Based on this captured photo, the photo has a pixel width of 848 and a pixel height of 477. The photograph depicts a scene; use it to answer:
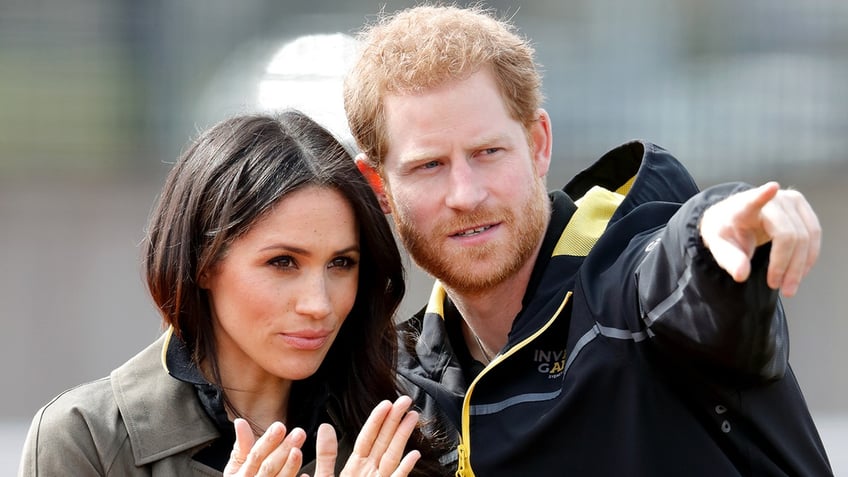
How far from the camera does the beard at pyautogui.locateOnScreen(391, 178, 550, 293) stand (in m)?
2.53

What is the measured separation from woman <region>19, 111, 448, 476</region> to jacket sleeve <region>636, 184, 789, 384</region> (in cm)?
59

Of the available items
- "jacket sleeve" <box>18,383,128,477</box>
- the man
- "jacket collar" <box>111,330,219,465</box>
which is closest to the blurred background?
the man

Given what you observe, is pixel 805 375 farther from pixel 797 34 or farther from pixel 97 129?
pixel 97 129

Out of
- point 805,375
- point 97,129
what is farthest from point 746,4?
point 97,129

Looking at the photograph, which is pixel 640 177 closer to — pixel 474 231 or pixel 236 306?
pixel 474 231

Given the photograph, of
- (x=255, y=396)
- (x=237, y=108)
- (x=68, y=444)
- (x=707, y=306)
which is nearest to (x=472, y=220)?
(x=255, y=396)

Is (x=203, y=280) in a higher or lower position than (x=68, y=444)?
higher

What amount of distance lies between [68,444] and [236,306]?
1.24ft

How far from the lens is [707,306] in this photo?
195 cm

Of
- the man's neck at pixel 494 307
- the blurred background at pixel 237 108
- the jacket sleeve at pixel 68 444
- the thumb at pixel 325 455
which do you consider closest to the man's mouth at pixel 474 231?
the man's neck at pixel 494 307

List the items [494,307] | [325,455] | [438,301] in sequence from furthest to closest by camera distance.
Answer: [438,301], [494,307], [325,455]

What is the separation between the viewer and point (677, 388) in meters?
2.24

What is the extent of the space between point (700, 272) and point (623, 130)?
433 cm

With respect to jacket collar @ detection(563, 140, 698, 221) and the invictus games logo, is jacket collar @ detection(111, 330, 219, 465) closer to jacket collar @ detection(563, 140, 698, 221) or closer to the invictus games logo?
the invictus games logo
